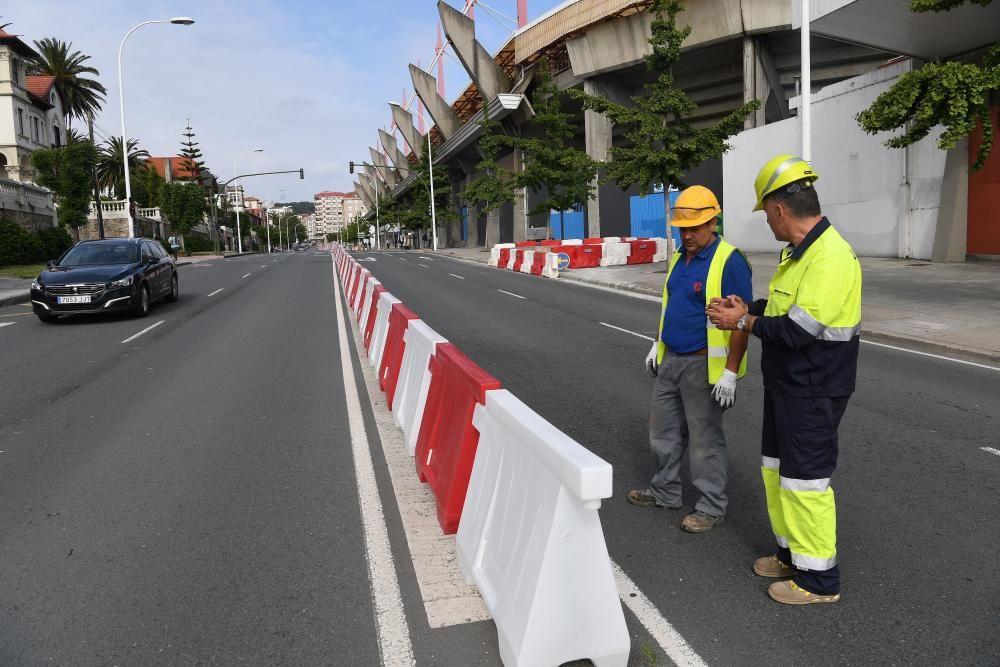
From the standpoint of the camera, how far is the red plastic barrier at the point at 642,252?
28.3 metres

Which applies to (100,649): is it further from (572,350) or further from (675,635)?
(572,350)

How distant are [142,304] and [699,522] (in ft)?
42.8

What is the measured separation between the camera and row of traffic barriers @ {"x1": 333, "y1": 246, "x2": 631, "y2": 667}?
2600mm

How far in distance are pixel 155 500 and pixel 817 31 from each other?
19388mm

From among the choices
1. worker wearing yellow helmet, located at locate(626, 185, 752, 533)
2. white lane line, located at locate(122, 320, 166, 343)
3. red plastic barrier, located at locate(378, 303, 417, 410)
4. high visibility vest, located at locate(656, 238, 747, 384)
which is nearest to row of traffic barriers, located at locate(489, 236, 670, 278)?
white lane line, located at locate(122, 320, 166, 343)

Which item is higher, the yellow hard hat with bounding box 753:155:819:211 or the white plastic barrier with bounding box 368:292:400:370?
the yellow hard hat with bounding box 753:155:819:211

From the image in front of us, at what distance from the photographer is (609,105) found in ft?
71.2

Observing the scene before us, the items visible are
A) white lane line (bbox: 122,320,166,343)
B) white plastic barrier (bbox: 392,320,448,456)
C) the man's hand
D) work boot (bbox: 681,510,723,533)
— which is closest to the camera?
the man's hand

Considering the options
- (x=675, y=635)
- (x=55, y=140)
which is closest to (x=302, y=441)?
(x=675, y=635)

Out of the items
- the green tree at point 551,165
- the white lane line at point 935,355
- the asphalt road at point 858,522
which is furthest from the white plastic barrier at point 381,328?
the green tree at point 551,165

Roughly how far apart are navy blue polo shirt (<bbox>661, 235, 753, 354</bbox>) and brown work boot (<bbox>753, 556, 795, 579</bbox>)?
3.81 ft

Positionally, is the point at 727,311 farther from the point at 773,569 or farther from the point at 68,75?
the point at 68,75

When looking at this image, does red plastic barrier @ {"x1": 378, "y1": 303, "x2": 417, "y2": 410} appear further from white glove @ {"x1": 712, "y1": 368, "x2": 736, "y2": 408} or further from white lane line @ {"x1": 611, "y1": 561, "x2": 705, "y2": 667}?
white lane line @ {"x1": 611, "y1": 561, "x2": 705, "y2": 667}

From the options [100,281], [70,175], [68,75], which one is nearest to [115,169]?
[68,75]
